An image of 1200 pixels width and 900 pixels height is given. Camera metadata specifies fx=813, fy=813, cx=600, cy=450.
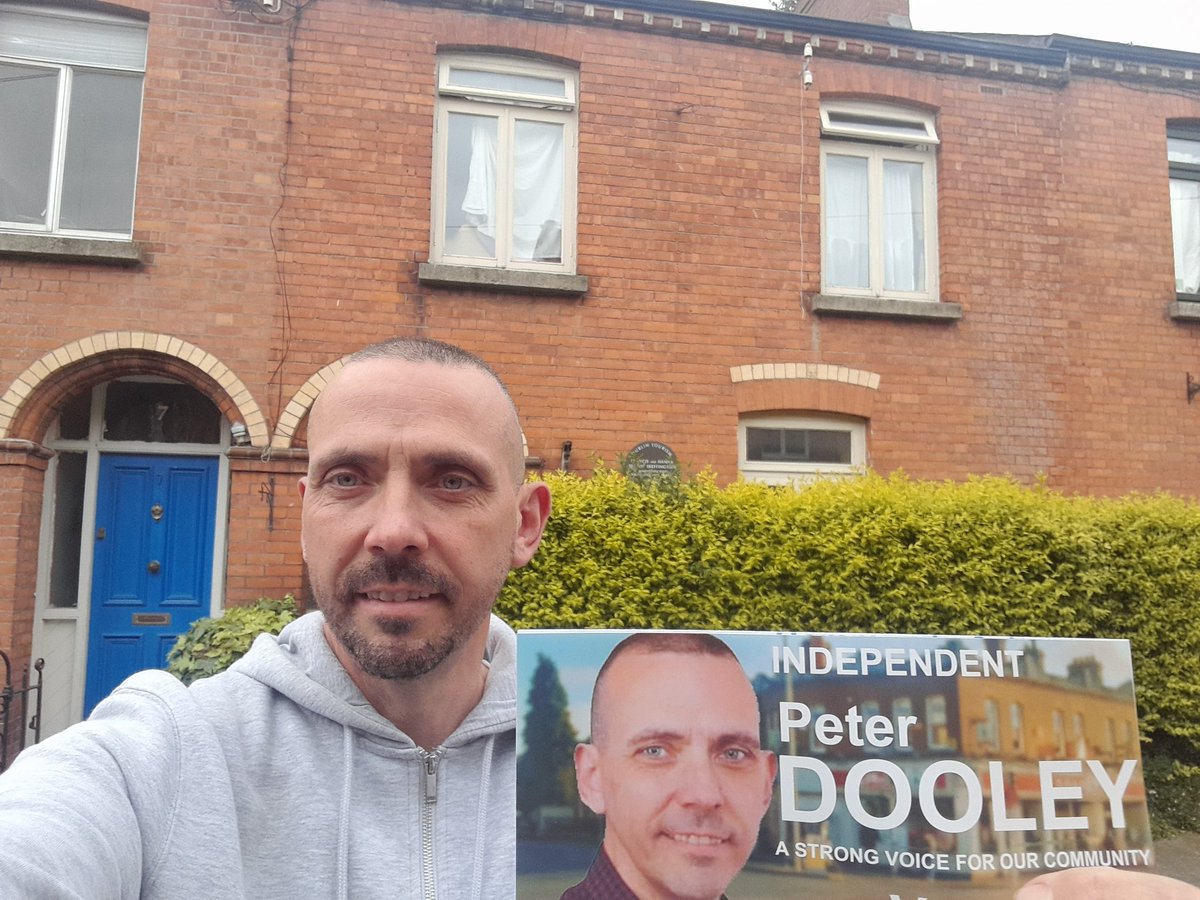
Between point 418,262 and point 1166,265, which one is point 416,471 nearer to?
point 418,262

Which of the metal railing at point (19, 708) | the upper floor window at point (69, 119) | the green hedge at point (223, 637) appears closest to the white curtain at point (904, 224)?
the green hedge at point (223, 637)

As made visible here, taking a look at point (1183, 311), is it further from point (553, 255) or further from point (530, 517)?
point (530, 517)

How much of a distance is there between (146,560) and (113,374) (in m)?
1.48

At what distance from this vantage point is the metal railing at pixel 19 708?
5484 millimetres

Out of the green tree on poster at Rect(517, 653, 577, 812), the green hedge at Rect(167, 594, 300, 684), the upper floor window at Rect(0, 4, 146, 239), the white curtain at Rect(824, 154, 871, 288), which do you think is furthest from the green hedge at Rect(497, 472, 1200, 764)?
the upper floor window at Rect(0, 4, 146, 239)

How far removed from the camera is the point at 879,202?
7.65 m

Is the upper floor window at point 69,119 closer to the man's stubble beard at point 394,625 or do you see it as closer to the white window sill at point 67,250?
the white window sill at point 67,250

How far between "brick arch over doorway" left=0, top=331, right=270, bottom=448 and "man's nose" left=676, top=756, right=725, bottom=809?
5.42 m

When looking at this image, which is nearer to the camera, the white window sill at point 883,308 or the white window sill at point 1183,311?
the white window sill at point 883,308

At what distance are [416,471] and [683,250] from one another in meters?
5.83

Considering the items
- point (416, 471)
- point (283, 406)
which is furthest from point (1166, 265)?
point (416, 471)

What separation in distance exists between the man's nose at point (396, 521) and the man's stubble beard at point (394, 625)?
3 cm

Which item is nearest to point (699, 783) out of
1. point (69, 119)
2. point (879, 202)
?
point (879, 202)

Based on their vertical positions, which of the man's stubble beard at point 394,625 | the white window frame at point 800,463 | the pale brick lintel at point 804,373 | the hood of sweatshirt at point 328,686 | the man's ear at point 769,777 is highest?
the pale brick lintel at point 804,373
